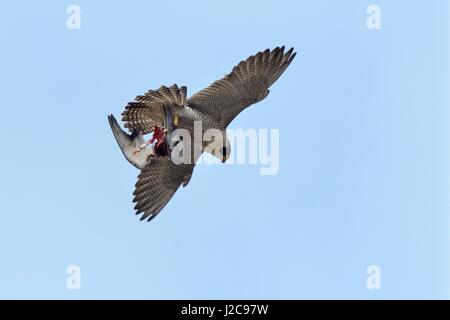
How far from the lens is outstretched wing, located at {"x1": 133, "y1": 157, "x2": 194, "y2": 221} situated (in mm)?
17859

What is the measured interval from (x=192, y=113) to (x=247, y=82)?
912 millimetres

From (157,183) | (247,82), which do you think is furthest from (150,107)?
(247,82)

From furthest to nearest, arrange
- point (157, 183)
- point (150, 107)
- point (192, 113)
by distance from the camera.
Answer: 1. point (157, 183)
2. point (150, 107)
3. point (192, 113)

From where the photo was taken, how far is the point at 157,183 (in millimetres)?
18031

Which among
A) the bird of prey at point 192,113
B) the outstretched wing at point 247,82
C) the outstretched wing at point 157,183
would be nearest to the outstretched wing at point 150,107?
the bird of prey at point 192,113

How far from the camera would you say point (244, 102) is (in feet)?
58.6

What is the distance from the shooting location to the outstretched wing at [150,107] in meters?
17.3

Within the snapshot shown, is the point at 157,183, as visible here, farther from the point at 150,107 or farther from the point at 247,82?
the point at 247,82

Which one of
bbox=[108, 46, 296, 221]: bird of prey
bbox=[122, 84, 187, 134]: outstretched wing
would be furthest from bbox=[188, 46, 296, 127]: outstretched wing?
bbox=[122, 84, 187, 134]: outstretched wing
